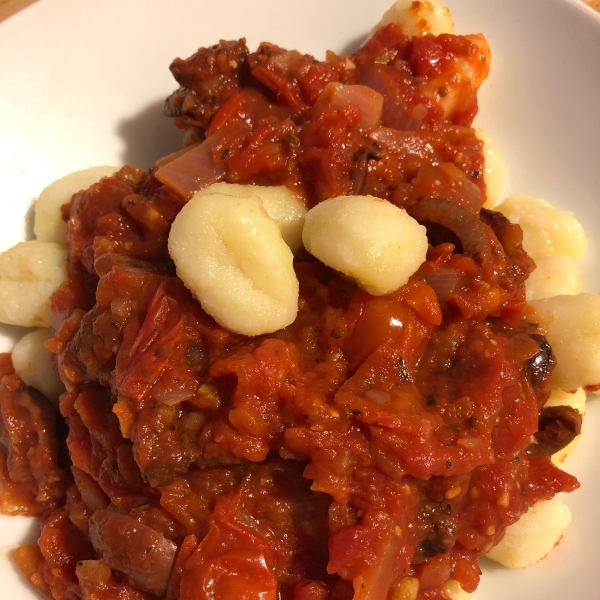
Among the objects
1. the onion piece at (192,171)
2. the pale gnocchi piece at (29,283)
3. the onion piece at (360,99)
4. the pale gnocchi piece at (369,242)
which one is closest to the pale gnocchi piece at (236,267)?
the pale gnocchi piece at (369,242)

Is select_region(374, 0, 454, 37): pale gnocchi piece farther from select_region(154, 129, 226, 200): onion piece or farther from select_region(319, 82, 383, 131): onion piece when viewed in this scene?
select_region(154, 129, 226, 200): onion piece

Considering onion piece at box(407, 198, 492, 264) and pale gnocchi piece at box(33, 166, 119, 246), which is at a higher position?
onion piece at box(407, 198, 492, 264)

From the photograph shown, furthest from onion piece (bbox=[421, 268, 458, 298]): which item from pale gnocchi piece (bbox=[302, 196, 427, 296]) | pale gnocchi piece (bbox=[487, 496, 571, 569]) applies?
pale gnocchi piece (bbox=[487, 496, 571, 569])

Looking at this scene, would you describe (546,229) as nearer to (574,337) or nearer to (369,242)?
(574,337)

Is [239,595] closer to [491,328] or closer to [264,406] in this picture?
[264,406]

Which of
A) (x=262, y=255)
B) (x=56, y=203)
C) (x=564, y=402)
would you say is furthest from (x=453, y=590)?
(x=56, y=203)

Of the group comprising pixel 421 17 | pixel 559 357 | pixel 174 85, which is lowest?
pixel 559 357
